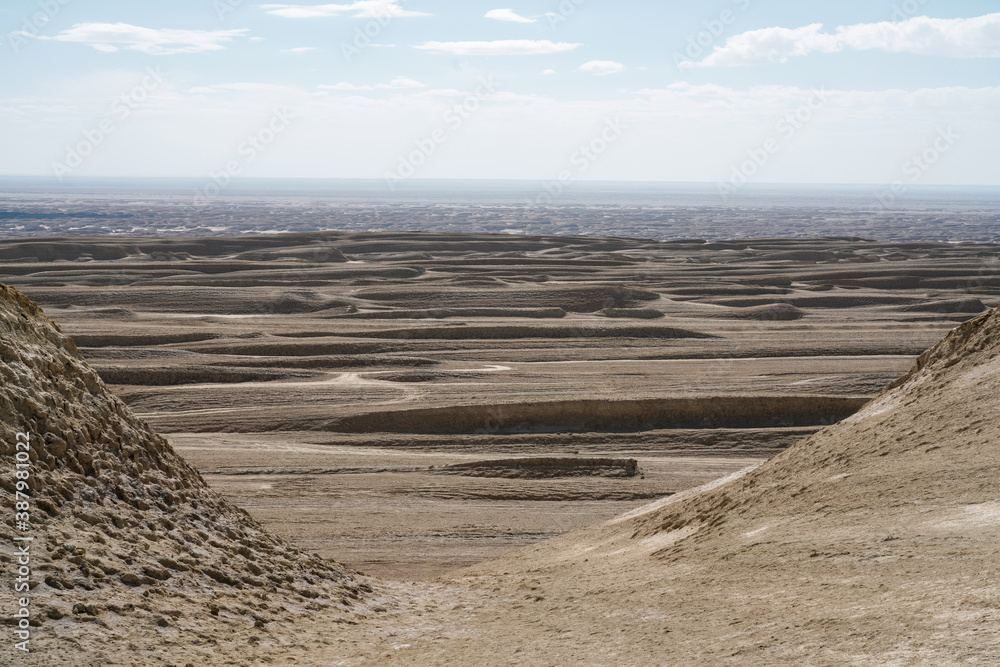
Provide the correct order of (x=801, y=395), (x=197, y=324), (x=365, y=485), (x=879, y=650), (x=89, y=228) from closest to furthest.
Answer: (x=879, y=650)
(x=365, y=485)
(x=801, y=395)
(x=197, y=324)
(x=89, y=228)

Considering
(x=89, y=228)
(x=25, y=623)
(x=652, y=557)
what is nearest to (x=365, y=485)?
(x=652, y=557)

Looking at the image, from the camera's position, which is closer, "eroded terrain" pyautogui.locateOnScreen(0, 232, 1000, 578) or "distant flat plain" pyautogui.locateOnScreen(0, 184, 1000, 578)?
"eroded terrain" pyautogui.locateOnScreen(0, 232, 1000, 578)

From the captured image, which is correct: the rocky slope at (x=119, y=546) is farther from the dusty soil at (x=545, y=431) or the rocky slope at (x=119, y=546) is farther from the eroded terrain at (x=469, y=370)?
the eroded terrain at (x=469, y=370)

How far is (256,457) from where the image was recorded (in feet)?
60.5

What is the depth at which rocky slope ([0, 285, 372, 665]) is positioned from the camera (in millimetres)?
6746

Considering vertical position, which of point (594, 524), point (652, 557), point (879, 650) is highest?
point (879, 650)

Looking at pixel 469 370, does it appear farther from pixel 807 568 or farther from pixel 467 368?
pixel 807 568

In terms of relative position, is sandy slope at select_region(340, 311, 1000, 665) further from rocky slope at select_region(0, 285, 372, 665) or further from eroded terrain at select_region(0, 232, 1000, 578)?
eroded terrain at select_region(0, 232, 1000, 578)

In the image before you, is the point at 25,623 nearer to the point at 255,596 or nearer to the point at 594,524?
the point at 255,596

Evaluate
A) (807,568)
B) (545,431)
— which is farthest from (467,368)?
(807,568)

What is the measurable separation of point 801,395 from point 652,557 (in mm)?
14347

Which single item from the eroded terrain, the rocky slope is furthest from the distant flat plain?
the rocky slope

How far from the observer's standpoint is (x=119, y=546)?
782 centimetres

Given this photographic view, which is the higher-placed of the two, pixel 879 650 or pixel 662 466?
pixel 879 650
